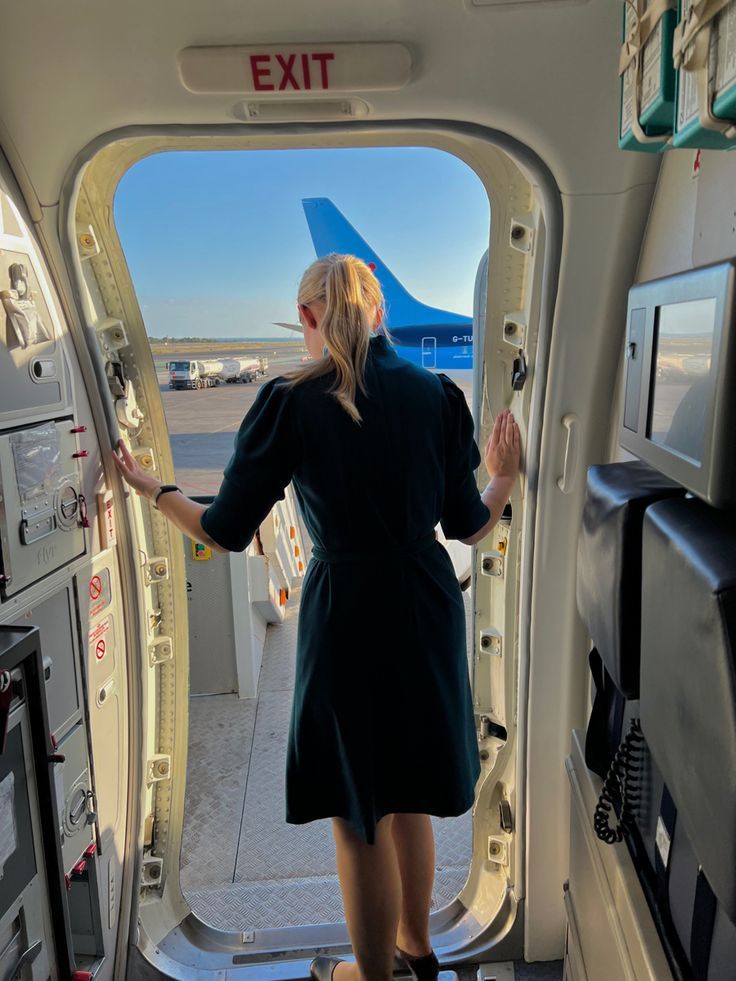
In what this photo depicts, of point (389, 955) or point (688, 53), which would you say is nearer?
point (688, 53)

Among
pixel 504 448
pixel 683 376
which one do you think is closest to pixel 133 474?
pixel 504 448

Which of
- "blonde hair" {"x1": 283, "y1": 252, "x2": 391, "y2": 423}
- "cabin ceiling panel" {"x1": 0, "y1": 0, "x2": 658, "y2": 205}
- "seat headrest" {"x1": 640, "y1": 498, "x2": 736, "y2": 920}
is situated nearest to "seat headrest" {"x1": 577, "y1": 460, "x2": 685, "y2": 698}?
"seat headrest" {"x1": 640, "y1": 498, "x2": 736, "y2": 920}

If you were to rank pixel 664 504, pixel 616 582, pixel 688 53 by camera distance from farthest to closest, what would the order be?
pixel 616 582 → pixel 664 504 → pixel 688 53

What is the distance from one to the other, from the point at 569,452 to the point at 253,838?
91.6 inches

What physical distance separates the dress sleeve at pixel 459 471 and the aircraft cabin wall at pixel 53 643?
3.28ft

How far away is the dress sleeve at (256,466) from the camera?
166 centimetres

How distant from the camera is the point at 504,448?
2.14 metres

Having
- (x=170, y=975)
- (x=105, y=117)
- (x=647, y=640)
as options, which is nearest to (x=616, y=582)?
(x=647, y=640)

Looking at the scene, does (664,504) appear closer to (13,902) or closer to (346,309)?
(346,309)

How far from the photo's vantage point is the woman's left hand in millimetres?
2023

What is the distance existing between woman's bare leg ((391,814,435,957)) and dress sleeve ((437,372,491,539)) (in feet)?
2.79

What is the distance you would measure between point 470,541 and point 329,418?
64 cm

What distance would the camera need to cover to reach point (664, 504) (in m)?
1.02

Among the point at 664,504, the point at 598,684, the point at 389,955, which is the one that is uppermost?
the point at 664,504
